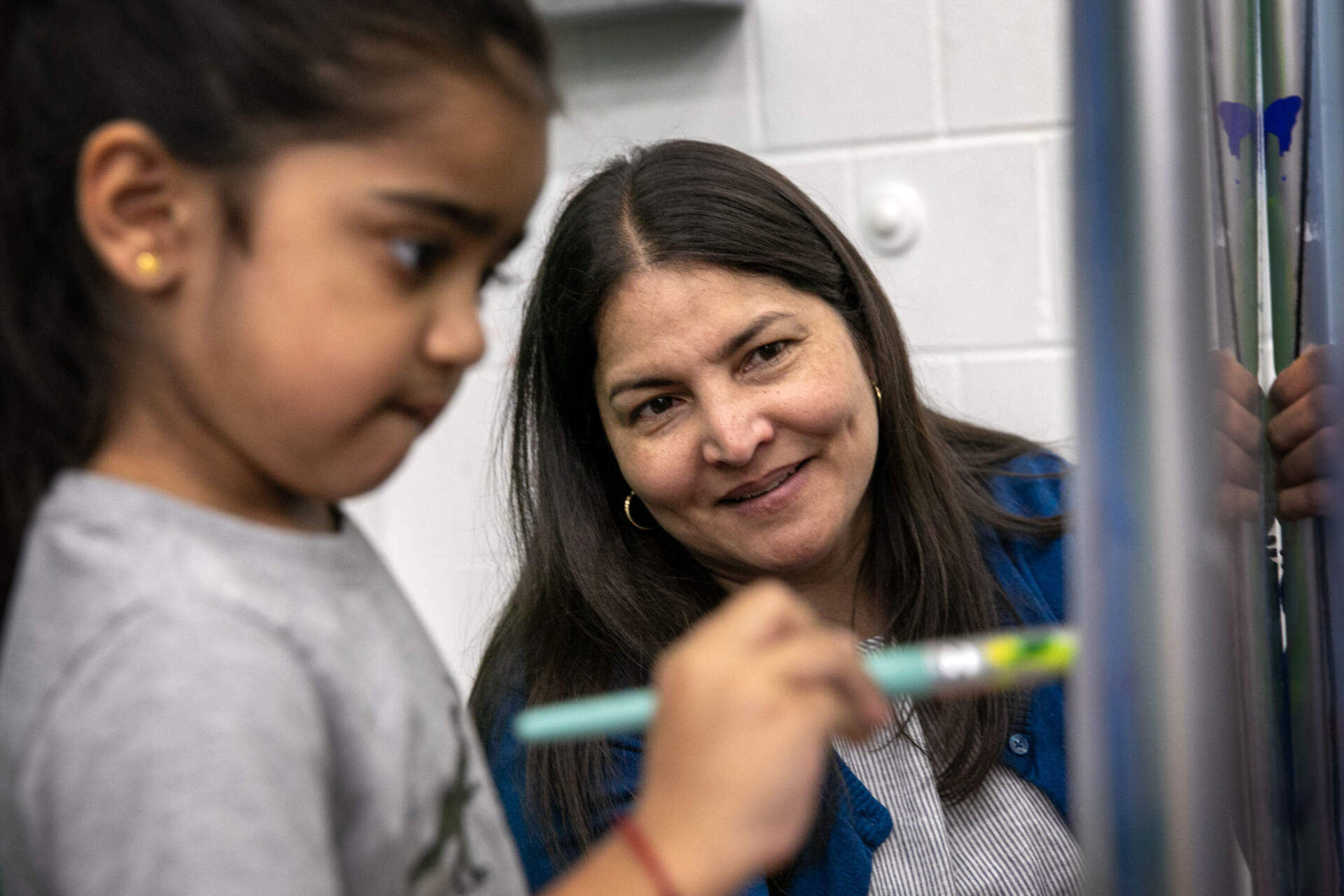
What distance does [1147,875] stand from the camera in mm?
413

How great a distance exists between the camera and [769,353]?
3.91 ft

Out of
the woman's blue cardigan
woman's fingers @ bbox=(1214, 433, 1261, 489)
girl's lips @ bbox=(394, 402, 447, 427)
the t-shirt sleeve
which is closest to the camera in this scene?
the t-shirt sleeve

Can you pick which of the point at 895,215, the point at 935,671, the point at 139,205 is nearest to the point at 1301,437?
the point at 935,671

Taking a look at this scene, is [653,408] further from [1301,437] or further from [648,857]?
[648,857]

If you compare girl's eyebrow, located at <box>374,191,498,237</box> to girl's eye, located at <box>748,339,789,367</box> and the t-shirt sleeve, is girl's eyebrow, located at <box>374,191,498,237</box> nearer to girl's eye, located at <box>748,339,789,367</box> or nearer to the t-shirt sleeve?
the t-shirt sleeve

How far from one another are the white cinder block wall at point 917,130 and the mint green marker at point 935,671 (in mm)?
1178

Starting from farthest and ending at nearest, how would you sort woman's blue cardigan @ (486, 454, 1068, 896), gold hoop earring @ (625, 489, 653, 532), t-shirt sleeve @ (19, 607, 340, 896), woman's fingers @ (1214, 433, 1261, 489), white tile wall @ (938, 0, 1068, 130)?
white tile wall @ (938, 0, 1068, 130) < gold hoop earring @ (625, 489, 653, 532) < woman's blue cardigan @ (486, 454, 1068, 896) < woman's fingers @ (1214, 433, 1261, 489) < t-shirt sleeve @ (19, 607, 340, 896)

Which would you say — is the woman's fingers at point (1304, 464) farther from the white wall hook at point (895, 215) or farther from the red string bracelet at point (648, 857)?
the white wall hook at point (895, 215)

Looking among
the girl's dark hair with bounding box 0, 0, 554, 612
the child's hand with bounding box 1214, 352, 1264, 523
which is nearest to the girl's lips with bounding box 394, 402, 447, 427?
the girl's dark hair with bounding box 0, 0, 554, 612

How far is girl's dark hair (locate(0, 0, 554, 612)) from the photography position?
52 centimetres

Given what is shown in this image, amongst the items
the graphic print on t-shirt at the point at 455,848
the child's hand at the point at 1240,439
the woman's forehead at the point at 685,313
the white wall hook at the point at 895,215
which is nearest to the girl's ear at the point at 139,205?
the graphic print on t-shirt at the point at 455,848

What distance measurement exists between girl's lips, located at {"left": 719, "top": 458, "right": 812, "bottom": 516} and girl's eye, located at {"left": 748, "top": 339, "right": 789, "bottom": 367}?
97 millimetres

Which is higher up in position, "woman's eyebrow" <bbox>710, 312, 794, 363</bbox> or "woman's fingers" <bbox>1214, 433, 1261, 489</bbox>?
"woman's eyebrow" <bbox>710, 312, 794, 363</bbox>

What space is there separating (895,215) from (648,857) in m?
1.41
